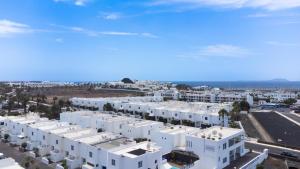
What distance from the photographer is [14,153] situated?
45125 mm

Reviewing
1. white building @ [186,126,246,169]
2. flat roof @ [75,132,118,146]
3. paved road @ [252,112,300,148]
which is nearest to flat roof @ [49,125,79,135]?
flat roof @ [75,132,118,146]

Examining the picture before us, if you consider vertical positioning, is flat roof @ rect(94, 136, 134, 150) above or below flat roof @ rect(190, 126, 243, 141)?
below

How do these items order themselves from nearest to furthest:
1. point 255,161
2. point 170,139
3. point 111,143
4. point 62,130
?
point 111,143 → point 255,161 → point 170,139 → point 62,130

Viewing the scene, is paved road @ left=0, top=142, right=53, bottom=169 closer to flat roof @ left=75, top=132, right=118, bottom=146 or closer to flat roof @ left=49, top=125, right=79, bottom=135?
flat roof @ left=49, top=125, right=79, bottom=135

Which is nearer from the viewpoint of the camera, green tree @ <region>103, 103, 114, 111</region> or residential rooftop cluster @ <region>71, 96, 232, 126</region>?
residential rooftop cluster @ <region>71, 96, 232, 126</region>

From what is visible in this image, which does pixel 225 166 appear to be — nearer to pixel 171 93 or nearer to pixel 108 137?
pixel 108 137

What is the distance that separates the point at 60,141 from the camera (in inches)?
1667

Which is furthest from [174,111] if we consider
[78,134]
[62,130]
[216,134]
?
[78,134]

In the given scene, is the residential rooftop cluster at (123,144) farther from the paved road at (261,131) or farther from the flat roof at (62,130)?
the paved road at (261,131)

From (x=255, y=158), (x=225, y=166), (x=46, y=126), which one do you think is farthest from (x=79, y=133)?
(x=255, y=158)

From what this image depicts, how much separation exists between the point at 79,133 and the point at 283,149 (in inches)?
1290

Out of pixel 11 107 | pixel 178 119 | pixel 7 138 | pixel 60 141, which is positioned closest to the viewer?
pixel 60 141

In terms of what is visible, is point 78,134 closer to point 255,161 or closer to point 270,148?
point 255,161

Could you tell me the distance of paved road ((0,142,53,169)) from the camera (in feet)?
130
